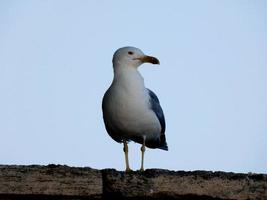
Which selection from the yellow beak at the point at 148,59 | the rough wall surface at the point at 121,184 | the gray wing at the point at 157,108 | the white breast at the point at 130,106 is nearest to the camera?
the rough wall surface at the point at 121,184

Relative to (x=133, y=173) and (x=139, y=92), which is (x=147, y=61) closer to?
(x=139, y=92)

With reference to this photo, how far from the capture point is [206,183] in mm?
5520

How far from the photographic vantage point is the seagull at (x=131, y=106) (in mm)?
7652

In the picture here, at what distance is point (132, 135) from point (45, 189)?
9.13ft

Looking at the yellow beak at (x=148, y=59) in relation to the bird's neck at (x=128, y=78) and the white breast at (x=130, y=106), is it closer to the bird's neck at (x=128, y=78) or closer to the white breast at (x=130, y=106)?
the bird's neck at (x=128, y=78)

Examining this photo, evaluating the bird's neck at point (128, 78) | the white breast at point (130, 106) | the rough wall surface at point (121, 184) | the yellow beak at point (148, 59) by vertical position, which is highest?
the yellow beak at point (148, 59)

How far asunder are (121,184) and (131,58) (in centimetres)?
311

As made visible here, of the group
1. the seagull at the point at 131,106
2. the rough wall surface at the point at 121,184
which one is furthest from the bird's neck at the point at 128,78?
the rough wall surface at the point at 121,184

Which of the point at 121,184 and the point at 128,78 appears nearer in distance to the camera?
the point at 121,184

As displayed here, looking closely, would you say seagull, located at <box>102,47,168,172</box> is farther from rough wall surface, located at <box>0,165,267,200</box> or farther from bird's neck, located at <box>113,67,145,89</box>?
A: rough wall surface, located at <box>0,165,267,200</box>

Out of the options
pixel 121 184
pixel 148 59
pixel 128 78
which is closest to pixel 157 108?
pixel 128 78

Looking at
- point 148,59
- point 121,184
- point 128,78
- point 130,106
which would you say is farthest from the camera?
point 148,59

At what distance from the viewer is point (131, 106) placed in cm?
761

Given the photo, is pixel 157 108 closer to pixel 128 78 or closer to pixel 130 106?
pixel 128 78
